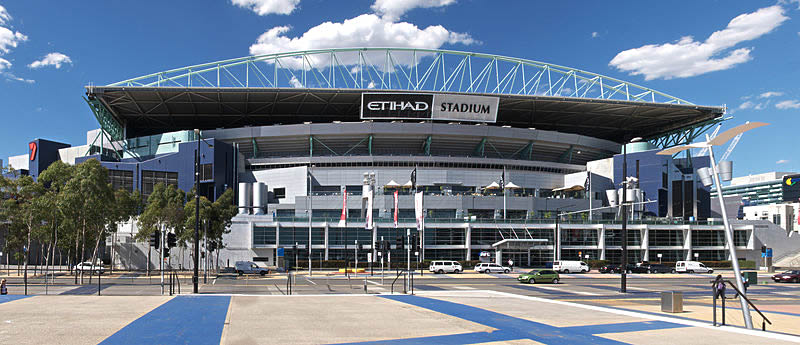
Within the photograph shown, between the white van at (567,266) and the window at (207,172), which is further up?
the window at (207,172)

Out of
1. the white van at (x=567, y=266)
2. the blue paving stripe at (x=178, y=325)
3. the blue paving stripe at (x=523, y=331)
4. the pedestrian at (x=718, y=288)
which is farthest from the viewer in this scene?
the white van at (x=567, y=266)

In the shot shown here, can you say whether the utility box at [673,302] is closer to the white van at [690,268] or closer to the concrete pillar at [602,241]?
the white van at [690,268]

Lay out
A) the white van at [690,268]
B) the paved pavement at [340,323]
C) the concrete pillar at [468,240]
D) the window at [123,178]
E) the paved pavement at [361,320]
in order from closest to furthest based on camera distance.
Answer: the paved pavement at [340,323]
the paved pavement at [361,320]
the white van at [690,268]
the concrete pillar at [468,240]
the window at [123,178]

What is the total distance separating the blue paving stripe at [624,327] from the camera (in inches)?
760

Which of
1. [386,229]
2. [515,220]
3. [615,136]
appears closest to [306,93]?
[386,229]

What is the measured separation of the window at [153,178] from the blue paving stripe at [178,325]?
71575 mm

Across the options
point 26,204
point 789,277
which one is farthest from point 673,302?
point 26,204

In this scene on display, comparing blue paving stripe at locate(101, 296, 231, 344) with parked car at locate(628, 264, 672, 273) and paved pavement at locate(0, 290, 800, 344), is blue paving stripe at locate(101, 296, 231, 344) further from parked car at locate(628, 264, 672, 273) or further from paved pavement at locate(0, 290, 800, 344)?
parked car at locate(628, 264, 672, 273)

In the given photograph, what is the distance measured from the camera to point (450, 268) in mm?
66438

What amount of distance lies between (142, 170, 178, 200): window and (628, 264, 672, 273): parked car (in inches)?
2718

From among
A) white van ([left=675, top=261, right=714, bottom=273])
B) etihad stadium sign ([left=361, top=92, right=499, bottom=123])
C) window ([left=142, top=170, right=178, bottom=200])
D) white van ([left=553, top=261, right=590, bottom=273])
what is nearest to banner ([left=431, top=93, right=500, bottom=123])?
etihad stadium sign ([left=361, top=92, right=499, bottom=123])

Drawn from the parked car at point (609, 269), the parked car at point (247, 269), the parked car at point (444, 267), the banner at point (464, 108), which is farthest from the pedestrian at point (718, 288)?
the banner at point (464, 108)

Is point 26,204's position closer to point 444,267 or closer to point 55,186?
point 55,186

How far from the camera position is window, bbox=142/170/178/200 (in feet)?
310
